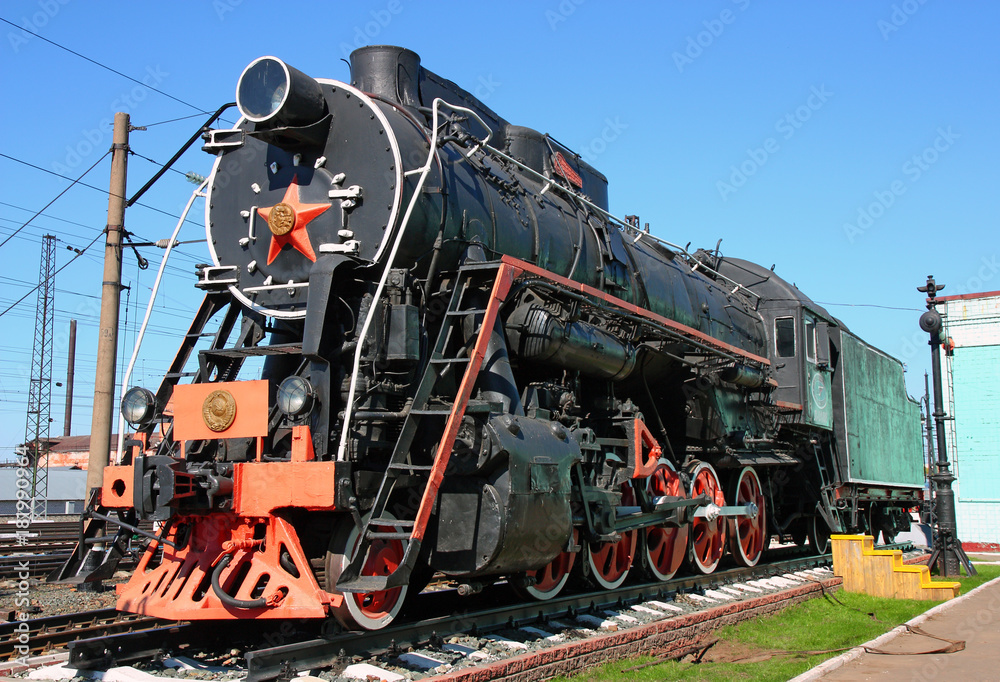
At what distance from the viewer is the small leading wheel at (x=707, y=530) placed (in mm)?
10078

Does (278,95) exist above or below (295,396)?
above

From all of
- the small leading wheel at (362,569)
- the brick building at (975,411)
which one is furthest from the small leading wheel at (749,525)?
the brick building at (975,411)

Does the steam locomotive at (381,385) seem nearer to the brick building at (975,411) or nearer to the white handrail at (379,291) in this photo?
the white handrail at (379,291)

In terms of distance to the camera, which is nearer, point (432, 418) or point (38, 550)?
point (432, 418)

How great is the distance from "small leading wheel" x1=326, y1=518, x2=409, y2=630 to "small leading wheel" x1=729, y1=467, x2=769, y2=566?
632cm

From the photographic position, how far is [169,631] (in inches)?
242

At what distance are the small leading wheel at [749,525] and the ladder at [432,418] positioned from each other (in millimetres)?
6023

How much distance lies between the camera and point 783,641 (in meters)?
7.70

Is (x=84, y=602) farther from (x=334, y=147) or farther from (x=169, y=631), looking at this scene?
(x=334, y=147)

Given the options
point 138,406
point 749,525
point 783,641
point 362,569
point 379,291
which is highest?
point 379,291

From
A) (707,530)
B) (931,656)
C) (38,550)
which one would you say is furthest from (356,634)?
(38,550)

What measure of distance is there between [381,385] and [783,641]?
440 cm

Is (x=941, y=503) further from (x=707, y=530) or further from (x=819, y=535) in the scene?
(x=707, y=530)

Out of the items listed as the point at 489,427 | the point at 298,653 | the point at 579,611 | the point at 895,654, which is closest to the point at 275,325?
the point at 489,427
